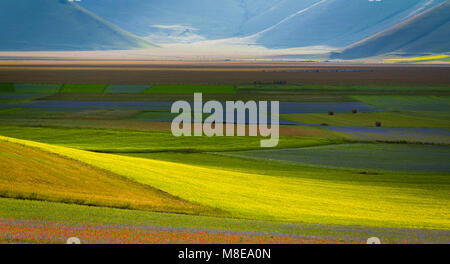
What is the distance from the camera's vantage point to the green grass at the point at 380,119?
221 ft

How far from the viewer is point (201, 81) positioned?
13350cm

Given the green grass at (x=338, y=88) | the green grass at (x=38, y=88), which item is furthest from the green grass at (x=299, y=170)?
the green grass at (x=338, y=88)

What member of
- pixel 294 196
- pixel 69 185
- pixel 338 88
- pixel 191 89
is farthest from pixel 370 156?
pixel 338 88

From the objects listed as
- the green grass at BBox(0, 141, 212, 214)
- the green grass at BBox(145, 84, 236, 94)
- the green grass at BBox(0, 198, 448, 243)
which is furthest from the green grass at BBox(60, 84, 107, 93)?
the green grass at BBox(0, 198, 448, 243)

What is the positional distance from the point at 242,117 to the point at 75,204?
5257 cm

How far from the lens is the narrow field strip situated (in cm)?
2461

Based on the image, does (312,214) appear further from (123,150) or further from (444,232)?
(123,150)

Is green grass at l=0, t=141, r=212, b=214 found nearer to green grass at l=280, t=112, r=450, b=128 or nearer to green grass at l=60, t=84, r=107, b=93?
green grass at l=280, t=112, r=450, b=128

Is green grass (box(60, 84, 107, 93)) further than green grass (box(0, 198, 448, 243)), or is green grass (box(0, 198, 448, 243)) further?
green grass (box(60, 84, 107, 93))

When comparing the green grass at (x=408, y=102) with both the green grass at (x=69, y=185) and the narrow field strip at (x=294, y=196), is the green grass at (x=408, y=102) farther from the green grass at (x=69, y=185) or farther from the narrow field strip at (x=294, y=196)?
the green grass at (x=69, y=185)

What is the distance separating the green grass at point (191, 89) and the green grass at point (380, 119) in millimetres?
34509

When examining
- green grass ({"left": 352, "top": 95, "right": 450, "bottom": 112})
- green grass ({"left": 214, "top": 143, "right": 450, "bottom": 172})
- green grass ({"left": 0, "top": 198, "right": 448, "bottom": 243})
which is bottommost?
green grass ({"left": 0, "top": 198, "right": 448, "bottom": 243})

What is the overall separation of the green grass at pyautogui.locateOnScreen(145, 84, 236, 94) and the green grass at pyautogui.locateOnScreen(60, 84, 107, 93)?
30.2 ft

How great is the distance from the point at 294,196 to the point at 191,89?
282ft
